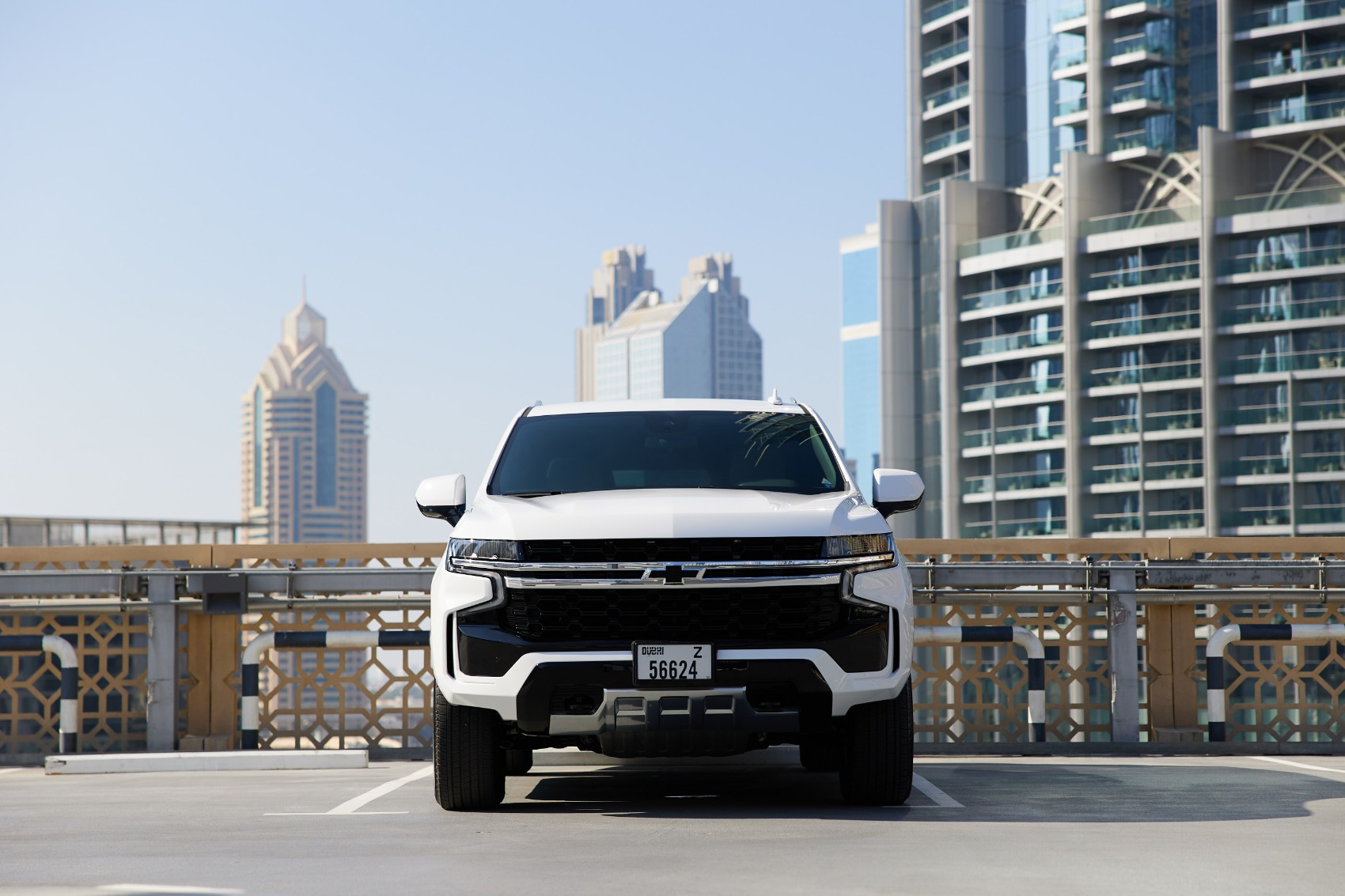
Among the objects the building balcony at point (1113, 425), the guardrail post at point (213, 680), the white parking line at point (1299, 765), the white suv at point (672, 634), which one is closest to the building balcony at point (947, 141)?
the building balcony at point (1113, 425)

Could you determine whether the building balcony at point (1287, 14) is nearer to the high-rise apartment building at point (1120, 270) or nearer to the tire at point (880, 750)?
the high-rise apartment building at point (1120, 270)

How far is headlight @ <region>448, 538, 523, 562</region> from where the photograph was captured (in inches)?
295

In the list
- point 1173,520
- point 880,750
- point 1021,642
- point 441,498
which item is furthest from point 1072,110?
point 880,750

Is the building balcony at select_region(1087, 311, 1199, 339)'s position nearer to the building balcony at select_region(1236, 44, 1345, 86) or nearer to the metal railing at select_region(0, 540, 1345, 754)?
the building balcony at select_region(1236, 44, 1345, 86)

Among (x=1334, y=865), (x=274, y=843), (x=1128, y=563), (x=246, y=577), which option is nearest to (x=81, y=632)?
(x=246, y=577)

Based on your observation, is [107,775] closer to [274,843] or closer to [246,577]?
[246,577]

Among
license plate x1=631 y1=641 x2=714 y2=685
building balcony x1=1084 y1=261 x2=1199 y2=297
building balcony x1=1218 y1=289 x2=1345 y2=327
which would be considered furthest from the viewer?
building balcony x1=1084 y1=261 x2=1199 y2=297

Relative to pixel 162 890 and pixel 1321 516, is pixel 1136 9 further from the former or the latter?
pixel 162 890

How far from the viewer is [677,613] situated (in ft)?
24.5

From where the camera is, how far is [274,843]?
701 centimetres

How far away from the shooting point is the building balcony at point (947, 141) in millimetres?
96375

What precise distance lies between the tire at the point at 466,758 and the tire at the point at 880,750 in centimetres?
162

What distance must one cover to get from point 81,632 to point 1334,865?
29.3 feet

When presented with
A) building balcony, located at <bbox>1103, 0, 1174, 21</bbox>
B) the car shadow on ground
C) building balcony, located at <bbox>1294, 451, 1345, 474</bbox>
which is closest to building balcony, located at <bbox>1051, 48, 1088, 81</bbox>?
building balcony, located at <bbox>1103, 0, 1174, 21</bbox>
